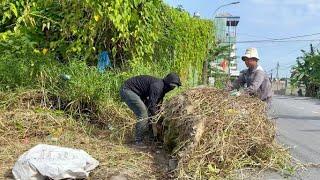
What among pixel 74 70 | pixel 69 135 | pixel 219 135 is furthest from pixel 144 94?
pixel 219 135

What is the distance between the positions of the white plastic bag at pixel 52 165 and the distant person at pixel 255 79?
106 inches

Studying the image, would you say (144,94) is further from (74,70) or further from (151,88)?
(74,70)

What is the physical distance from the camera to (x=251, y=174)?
5.84 metres

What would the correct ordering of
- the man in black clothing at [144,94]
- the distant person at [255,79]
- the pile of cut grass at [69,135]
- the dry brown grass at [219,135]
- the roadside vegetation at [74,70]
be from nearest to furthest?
the dry brown grass at [219,135] < the pile of cut grass at [69,135] < the distant person at [255,79] < the man in black clothing at [144,94] < the roadside vegetation at [74,70]

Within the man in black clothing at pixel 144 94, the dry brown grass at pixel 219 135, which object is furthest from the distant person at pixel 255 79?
the man in black clothing at pixel 144 94

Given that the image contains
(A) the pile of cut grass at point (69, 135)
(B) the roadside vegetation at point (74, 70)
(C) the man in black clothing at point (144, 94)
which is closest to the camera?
(A) the pile of cut grass at point (69, 135)

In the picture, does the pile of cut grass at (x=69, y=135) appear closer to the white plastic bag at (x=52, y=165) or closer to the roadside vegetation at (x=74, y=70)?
the roadside vegetation at (x=74, y=70)

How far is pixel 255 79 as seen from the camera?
7234mm

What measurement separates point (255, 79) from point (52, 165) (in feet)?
10.6

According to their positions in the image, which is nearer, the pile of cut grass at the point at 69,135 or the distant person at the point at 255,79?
the pile of cut grass at the point at 69,135

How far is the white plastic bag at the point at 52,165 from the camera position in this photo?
5.71 metres

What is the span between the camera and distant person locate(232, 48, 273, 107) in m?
7.21

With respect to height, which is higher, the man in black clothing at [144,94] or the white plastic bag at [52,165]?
the man in black clothing at [144,94]

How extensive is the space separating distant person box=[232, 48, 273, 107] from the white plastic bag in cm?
268
